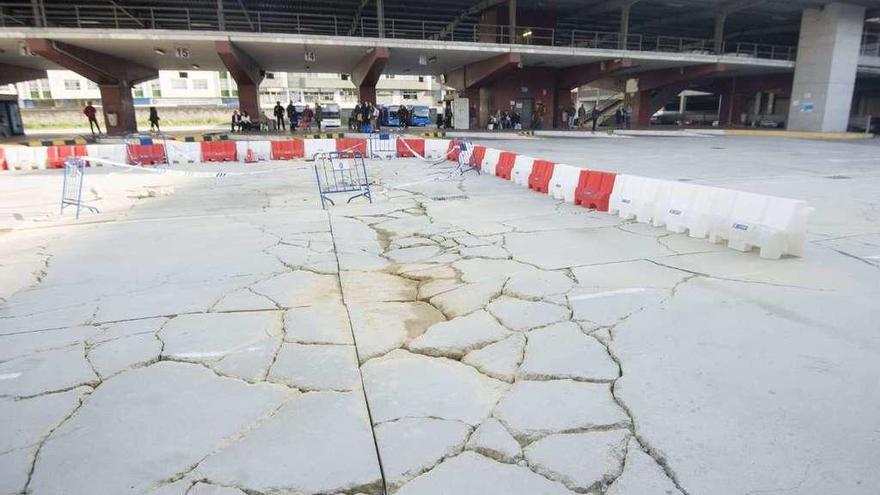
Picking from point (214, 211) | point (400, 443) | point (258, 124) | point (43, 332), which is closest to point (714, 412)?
point (400, 443)

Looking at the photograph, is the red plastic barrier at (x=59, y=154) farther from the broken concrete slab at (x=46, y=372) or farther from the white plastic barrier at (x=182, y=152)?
the broken concrete slab at (x=46, y=372)

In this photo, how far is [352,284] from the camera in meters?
5.21

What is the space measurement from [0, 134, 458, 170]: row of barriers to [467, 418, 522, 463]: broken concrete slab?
1386cm

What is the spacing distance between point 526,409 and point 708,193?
5077 mm

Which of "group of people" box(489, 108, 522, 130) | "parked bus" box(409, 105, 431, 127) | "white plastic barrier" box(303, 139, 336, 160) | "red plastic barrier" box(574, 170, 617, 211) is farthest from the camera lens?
"parked bus" box(409, 105, 431, 127)

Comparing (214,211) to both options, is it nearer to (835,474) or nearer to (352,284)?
(352,284)

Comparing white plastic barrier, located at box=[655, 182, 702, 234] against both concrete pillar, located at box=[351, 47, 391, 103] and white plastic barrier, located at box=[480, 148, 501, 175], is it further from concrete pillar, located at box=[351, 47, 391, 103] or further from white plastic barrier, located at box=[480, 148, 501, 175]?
concrete pillar, located at box=[351, 47, 391, 103]

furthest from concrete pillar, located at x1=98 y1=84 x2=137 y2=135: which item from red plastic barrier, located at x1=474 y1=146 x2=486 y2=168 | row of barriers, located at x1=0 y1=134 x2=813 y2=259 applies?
red plastic barrier, located at x1=474 y1=146 x2=486 y2=168

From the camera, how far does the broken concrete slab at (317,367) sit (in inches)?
130

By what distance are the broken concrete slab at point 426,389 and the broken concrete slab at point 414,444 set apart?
76 millimetres

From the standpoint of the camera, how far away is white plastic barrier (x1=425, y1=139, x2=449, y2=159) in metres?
18.7

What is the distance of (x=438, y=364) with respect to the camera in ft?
11.6

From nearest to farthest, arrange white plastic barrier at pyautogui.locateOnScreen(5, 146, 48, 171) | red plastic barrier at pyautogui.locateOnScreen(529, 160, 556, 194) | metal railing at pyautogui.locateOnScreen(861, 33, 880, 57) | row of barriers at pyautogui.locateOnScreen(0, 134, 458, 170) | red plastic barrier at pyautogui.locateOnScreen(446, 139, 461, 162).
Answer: red plastic barrier at pyautogui.locateOnScreen(529, 160, 556, 194) < white plastic barrier at pyautogui.locateOnScreen(5, 146, 48, 171) < row of barriers at pyautogui.locateOnScreen(0, 134, 458, 170) < red plastic barrier at pyautogui.locateOnScreen(446, 139, 461, 162) < metal railing at pyautogui.locateOnScreen(861, 33, 880, 57)

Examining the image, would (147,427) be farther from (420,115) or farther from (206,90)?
(206,90)
